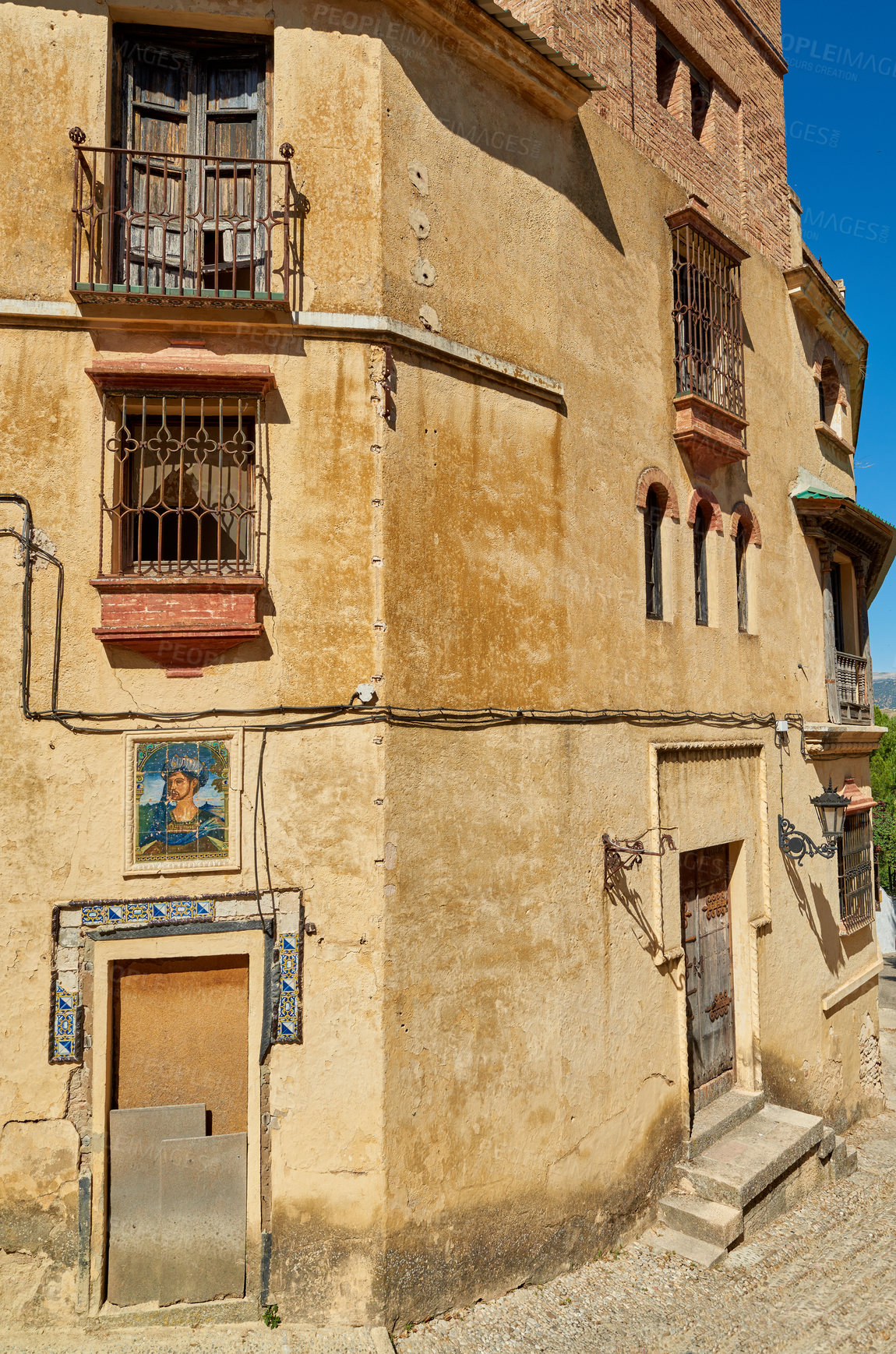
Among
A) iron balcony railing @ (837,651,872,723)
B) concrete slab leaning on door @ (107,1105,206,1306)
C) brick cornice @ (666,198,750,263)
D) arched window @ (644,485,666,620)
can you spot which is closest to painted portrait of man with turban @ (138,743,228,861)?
concrete slab leaning on door @ (107,1105,206,1306)

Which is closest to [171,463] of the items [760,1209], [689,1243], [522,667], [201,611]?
[201,611]

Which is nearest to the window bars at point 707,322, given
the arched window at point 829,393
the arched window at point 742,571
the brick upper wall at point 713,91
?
the brick upper wall at point 713,91

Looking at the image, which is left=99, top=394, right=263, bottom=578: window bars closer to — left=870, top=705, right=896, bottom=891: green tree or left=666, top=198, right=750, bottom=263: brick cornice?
left=666, top=198, right=750, bottom=263: brick cornice

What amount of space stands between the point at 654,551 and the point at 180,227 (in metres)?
5.31

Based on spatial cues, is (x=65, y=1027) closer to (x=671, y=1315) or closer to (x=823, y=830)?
(x=671, y=1315)

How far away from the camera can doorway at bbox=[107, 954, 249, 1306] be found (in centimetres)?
555

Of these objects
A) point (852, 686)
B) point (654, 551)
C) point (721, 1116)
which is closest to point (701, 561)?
point (654, 551)

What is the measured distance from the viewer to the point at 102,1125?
5508 mm

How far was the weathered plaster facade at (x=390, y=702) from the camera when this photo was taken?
18.3ft

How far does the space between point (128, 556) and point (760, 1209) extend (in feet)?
26.8

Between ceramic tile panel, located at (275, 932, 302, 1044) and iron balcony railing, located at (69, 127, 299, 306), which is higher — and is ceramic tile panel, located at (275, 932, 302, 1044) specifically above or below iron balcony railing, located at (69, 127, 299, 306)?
below

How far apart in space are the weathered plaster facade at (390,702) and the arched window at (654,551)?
602mm

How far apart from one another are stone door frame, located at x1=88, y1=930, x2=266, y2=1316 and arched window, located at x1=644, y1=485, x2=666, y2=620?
522 centimetres

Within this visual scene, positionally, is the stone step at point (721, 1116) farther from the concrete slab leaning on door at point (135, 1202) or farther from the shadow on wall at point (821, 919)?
the concrete slab leaning on door at point (135, 1202)
